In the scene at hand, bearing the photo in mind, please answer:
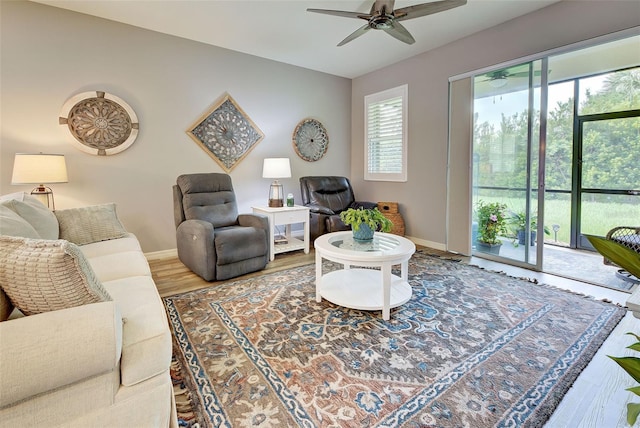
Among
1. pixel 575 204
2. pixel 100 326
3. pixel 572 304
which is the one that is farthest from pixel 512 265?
pixel 100 326

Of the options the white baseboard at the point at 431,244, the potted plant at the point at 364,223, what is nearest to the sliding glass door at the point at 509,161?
the white baseboard at the point at 431,244

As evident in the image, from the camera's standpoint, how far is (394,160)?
4809mm

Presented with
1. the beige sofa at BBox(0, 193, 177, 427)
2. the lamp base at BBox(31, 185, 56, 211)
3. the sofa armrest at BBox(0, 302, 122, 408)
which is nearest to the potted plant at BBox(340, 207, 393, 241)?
the beige sofa at BBox(0, 193, 177, 427)

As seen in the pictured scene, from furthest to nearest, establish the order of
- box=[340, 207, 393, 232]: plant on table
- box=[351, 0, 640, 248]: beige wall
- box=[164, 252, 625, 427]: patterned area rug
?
box=[351, 0, 640, 248]: beige wall < box=[340, 207, 393, 232]: plant on table < box=[164, 252, 625, 427]: patterned area rug

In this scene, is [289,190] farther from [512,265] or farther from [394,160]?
[512,265]

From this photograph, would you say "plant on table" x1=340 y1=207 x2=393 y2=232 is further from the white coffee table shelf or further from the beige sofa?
the beige sofa

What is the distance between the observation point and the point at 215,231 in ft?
10.2

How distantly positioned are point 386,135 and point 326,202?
1481mm

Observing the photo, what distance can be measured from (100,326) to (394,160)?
4447 millimetres

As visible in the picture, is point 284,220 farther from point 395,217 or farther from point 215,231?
point 395,217

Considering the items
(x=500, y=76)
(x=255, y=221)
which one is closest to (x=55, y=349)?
(x=255, y=221)

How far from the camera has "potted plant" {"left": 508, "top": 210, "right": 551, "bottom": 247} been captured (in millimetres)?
3318

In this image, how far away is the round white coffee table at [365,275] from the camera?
7.08ft

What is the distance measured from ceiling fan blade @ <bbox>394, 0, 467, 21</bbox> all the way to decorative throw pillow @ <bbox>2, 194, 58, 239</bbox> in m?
3.04
